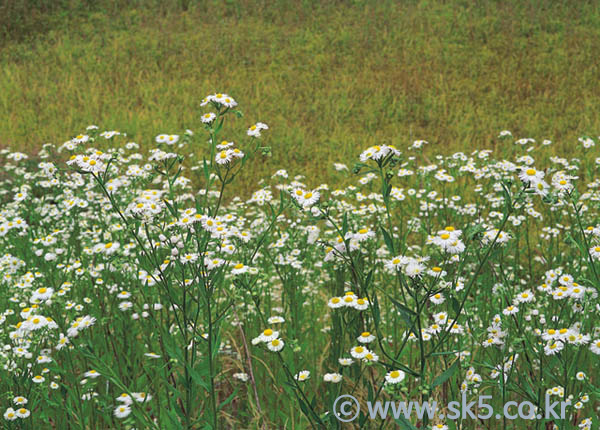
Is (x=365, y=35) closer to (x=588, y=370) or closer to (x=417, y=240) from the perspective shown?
(x=417, y=240)

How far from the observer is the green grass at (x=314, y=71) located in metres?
8.30

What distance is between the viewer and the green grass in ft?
27.2

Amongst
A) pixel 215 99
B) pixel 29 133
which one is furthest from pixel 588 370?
pixel 29 133

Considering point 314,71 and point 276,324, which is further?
Result: point 314,71

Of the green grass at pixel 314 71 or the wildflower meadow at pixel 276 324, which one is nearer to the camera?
the wildflower meadow at pixel 276 324

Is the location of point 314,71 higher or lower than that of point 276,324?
lower

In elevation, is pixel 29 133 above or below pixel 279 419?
below

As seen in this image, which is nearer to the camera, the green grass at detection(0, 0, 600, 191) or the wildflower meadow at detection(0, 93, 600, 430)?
the wildflower meadow at detection(0, 93, 600, 430)

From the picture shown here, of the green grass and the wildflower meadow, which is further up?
the wildflower meadow

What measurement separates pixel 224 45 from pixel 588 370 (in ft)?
35.1

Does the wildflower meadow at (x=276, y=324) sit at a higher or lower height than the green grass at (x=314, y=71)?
higher

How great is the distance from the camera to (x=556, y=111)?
895 cm

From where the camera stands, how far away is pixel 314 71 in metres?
10.7

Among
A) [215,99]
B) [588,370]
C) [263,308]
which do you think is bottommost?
[263,308]
